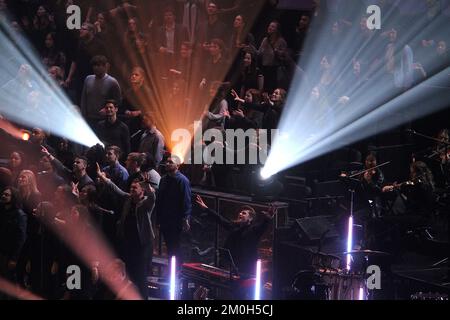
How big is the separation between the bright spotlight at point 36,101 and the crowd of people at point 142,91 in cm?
5

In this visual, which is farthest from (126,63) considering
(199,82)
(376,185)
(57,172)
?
(376,185)

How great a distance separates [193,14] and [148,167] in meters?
2.53

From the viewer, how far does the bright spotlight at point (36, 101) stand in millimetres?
12828

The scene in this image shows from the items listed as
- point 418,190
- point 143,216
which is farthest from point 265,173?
point 418,190

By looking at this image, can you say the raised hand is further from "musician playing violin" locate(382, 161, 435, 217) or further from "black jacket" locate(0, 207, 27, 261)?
"musician playing violin" locate(382, 161, 435, 217)

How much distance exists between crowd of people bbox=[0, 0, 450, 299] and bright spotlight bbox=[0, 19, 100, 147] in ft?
0.16

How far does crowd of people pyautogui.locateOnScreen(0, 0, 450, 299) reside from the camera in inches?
470

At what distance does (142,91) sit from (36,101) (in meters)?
1.44

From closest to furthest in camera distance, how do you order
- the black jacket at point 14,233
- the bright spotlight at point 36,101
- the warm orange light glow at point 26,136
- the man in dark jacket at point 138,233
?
the man in dark jacket at point 138,233
the black jacket at point 14,233
the warm orange light glow at point 26,136
the bright spotlight at point 36,101

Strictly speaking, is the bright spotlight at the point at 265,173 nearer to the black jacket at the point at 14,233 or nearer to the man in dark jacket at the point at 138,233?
the man in dark jacket at the point at 138,233

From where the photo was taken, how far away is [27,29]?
535 inches

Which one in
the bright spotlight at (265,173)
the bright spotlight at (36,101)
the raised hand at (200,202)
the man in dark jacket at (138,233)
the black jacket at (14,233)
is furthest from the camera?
the bright spotlight at (36,101)

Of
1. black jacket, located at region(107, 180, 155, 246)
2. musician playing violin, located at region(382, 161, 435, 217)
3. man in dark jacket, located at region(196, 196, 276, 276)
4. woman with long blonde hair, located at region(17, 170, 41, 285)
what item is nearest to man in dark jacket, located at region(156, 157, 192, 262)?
black jacket, located at region(107, 180, 155, 246)

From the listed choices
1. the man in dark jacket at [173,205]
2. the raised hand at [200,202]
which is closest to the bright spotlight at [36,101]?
the man in dark jacket at [173,205]
